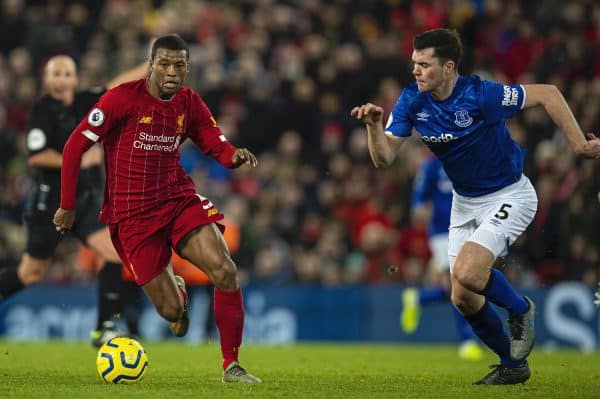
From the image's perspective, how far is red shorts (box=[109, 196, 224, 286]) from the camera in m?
7.84

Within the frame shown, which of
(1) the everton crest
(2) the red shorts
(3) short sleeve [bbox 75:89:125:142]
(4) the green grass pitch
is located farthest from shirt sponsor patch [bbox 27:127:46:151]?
(1) the everton crest

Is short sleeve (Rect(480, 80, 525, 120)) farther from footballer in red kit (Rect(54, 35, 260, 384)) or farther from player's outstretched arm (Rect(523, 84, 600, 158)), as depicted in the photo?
footballer in red kit (Rect(54, 35, 260, 384))

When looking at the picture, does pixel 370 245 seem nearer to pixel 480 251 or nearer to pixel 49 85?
pixel 49 85

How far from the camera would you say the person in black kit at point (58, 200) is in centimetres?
1053

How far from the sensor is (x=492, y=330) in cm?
797

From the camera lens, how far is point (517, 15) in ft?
57.1

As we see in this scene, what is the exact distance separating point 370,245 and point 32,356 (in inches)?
224

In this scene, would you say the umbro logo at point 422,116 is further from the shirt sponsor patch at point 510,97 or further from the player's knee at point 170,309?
the player's knee at point 170,309

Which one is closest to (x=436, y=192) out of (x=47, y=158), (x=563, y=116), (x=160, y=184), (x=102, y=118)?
(x=47, y=158)

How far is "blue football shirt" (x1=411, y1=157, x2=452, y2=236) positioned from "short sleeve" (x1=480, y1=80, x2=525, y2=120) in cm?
457

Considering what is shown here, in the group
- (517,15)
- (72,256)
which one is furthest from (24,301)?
(517,15)

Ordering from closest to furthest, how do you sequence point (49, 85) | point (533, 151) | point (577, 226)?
point (49, 85), point (577, 226), point (533, 151)

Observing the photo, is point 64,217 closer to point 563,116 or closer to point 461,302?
point 461,302

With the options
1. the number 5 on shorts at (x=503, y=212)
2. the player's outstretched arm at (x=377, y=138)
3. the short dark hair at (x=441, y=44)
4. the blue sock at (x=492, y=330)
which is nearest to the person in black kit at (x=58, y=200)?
the player's outstretched arm at (x=377, y=138)
